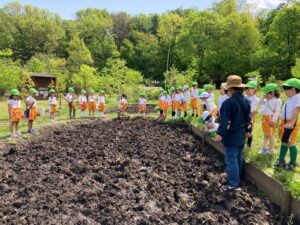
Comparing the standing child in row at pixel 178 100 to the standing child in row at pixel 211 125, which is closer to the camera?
the standing child in row at pixel 211 125

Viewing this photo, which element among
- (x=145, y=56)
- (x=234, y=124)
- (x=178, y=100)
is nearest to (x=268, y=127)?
(x=234, y=124)

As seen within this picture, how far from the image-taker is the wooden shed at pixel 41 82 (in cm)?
3234

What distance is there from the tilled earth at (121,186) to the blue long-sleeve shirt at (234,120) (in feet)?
2.85

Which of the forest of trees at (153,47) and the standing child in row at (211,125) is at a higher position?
the forest of trees at (153,47)

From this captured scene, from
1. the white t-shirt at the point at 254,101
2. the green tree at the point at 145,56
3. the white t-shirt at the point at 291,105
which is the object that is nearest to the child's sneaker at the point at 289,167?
the white t-shirt at the point at 291,105

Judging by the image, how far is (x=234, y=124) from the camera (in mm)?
5148

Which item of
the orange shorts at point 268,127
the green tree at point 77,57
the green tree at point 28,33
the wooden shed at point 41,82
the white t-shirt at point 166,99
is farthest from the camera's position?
the green tree at point 28,33

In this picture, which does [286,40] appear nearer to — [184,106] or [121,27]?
[184,106]

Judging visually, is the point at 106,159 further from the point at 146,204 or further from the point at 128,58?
the point at 128,58

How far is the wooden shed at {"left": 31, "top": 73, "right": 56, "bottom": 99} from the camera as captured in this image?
106 feet

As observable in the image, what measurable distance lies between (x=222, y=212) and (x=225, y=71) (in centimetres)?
3040

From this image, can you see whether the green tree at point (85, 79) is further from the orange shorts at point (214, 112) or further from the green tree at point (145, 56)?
the orange shorts at point (214, 112)

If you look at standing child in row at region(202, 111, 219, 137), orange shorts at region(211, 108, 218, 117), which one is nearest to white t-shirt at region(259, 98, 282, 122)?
standing child in row at region(202, 111, 219, 137)

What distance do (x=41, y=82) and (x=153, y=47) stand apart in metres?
18.4
